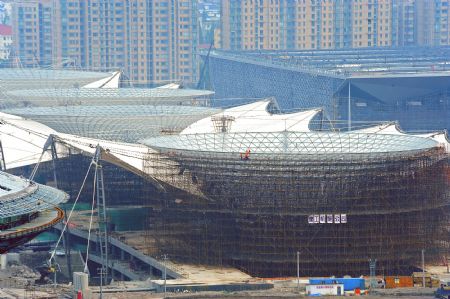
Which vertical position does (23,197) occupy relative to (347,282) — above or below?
above

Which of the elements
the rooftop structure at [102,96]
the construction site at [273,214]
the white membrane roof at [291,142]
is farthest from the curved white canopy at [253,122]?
the construction site at [273,214]

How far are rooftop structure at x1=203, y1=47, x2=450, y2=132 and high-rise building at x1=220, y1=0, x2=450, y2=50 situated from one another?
1478cm

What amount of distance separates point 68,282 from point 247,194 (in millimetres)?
9836

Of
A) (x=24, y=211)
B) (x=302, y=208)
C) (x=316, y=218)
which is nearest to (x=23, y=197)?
(x=24, y=211)

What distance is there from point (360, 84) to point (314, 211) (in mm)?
61202

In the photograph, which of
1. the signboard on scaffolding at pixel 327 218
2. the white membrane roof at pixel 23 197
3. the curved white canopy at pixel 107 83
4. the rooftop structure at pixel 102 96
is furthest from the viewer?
the curved white canopy at pixel 107 83

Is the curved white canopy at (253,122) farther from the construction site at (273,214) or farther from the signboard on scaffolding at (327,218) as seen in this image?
the signboard on scaffolding at (327,218)

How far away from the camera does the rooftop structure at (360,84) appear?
14900 centimetres

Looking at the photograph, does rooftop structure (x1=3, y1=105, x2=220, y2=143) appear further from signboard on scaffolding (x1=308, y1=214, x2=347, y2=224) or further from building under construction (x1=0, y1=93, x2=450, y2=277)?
signboard on scaffolding (x1=308, y1=214, x2=347, y2=224)

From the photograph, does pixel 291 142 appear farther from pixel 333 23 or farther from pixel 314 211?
pixel 333 23

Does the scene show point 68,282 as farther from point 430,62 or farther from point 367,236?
point 430,62

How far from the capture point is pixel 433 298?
80.9 meters

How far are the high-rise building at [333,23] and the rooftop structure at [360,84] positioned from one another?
582 inches

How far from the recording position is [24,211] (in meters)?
71.2
